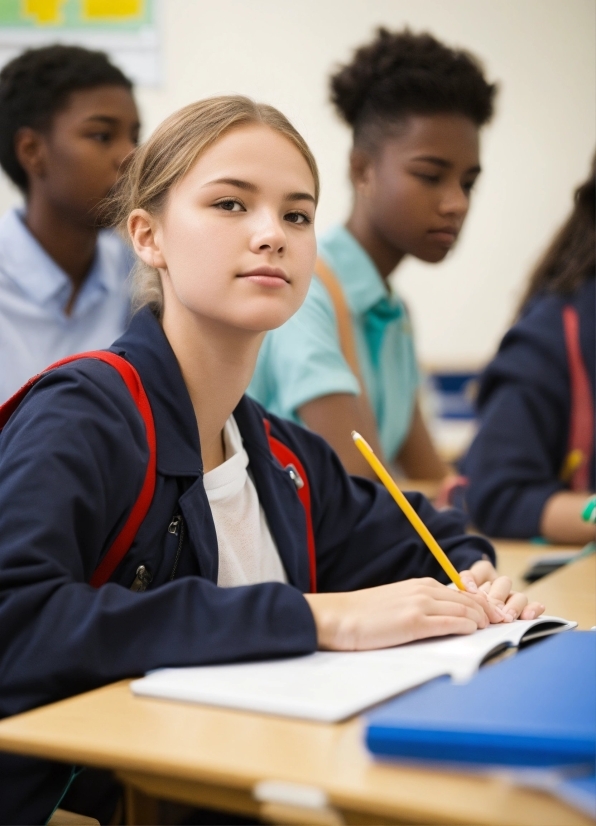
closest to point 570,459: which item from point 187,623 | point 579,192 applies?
point 579,192

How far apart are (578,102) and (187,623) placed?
2.53m

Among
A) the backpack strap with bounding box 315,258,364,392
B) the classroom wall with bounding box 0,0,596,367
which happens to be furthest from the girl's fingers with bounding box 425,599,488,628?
the classroom wall with bounding box 0,0,596,367

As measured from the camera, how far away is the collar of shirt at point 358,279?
6.05ft

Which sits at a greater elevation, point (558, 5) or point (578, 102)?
point (558, 5)

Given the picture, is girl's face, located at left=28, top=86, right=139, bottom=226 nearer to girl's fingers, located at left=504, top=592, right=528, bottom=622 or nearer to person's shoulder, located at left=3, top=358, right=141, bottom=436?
person's shoulder, located at left=3, top=358, right=141, bottom=436

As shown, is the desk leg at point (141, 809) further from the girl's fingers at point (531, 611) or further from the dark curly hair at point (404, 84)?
the dark curly hair at point (404, 84)

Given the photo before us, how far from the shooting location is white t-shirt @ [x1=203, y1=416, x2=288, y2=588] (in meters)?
1.12

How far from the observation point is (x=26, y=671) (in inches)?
32.7

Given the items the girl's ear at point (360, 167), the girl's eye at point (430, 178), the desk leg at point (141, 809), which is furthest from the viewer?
the girl's ear at point (360, 167)

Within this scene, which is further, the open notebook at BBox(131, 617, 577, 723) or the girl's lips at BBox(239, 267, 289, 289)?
the girl's lips at BBox(239, 267, 289, 289)

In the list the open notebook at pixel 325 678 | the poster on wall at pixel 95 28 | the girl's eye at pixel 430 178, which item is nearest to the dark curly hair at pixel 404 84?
the girl's eye at pixel 430 178

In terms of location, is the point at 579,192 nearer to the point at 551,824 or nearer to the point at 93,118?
the point at 93,118

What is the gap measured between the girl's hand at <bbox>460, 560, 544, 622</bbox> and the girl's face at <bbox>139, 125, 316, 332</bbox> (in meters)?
0.35

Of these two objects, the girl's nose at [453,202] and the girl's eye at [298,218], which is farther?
the girl's nose at [453,202]
